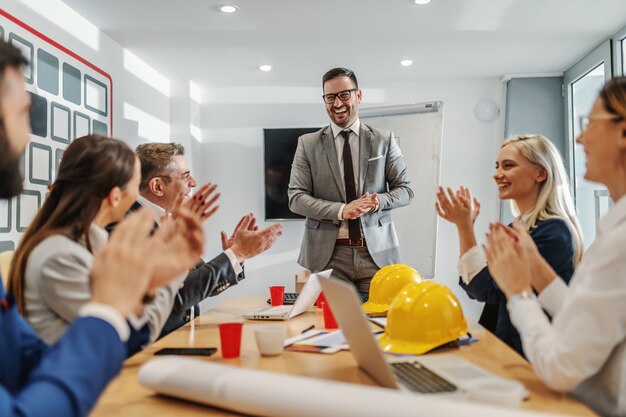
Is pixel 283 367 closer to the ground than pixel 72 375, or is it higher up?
closer to the ground

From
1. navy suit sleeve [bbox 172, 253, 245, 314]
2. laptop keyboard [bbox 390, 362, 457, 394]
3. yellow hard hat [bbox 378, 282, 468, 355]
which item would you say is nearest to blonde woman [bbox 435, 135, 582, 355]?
yellow hard hat [bbox 378, 282, 468, 355]

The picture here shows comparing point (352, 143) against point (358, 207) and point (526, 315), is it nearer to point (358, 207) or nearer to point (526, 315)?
point (358, 207)

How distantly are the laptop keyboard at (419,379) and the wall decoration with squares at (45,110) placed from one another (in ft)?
8.47

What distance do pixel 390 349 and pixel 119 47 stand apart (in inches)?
155

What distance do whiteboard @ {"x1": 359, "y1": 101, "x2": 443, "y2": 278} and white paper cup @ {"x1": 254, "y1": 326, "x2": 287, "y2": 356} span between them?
3.87 metres

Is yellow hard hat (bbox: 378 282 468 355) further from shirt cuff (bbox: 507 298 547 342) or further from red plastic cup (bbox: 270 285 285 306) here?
red plastic cup (bbox: 270 285 285 306)

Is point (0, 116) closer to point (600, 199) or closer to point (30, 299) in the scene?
point (30, 299)

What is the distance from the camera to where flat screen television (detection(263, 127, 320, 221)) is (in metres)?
5.79

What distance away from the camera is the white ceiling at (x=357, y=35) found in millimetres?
3816

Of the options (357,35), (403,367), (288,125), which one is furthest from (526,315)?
(288,125)

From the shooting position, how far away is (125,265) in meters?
0.88

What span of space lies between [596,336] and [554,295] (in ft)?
1.16

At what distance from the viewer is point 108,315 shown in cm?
85

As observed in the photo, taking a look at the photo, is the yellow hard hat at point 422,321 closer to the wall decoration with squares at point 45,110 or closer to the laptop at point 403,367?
the laptop at point 403,367
